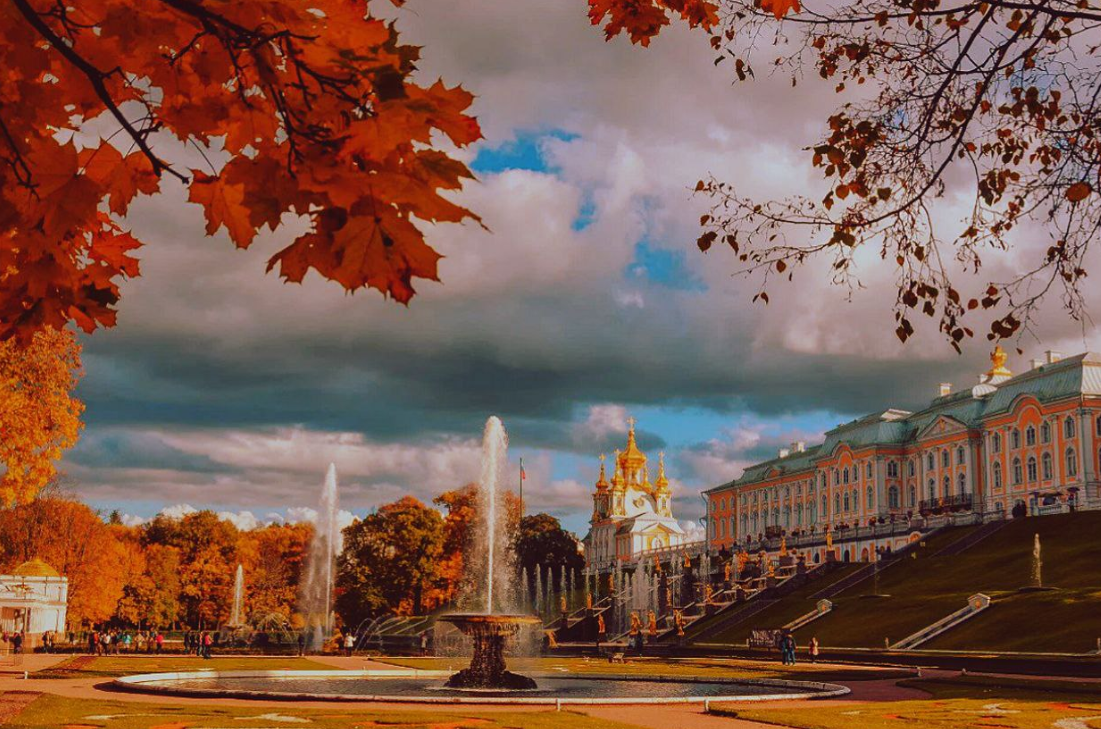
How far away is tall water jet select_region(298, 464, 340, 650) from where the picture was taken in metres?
52.3

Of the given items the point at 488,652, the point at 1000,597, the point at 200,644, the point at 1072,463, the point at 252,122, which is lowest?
the point at 200,644

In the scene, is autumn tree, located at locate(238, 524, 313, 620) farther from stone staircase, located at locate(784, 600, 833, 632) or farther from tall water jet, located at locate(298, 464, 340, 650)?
stone staircase, located at locate(784, 600, 833, 632)

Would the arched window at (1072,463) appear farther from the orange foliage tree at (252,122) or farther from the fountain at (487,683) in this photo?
the orange foliage tree at (252,122)

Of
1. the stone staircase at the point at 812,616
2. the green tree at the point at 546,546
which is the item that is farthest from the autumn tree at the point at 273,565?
the stone staircase at the point at 812,616

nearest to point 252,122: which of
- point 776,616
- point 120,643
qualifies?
point 776,616

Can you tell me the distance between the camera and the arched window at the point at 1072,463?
245 ft

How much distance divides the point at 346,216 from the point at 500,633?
22.0m

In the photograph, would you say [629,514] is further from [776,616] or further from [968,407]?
[776,616]

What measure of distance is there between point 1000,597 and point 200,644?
3174cm

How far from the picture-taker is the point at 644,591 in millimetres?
72500

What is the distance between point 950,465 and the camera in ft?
292

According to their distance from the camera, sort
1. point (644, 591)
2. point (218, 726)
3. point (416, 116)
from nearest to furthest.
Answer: point (416, 116) < point (218, 726) < point (644, 591)

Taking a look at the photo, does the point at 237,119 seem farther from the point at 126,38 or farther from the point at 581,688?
the point at 581,688

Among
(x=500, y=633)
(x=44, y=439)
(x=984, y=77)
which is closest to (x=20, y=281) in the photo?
(x=984, y=77)
